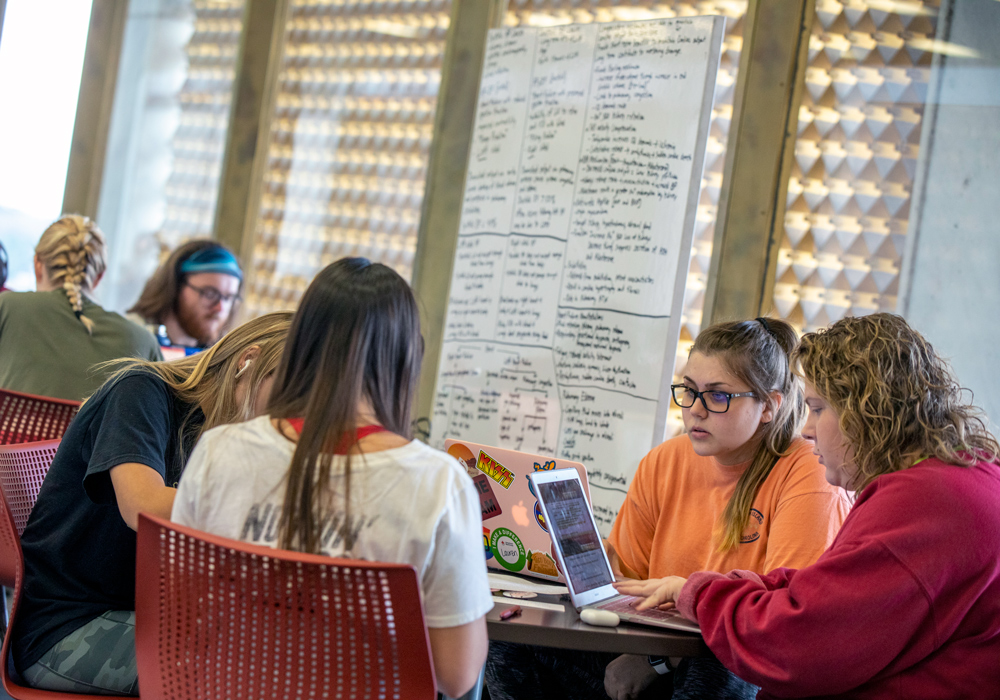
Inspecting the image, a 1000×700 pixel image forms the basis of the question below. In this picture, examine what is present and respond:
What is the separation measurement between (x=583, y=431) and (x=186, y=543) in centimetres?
214

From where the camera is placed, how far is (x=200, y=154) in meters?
4.71

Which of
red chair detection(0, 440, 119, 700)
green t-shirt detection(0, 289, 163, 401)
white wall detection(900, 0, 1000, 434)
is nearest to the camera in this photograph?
red chair detection(0, 440, 119, 700)

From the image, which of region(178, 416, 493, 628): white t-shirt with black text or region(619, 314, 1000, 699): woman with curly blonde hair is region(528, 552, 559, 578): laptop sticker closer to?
region(619, 314, 1000, 699): woman with curly blonde hair

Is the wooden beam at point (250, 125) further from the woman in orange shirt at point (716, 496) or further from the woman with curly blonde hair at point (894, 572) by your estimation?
the woman with curly blonde hair at point (894, 572)

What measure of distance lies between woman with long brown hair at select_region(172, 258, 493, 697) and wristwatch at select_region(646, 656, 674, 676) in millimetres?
805

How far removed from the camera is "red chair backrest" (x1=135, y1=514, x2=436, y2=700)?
1.09 m

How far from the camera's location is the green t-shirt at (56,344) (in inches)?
111

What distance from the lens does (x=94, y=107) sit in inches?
193

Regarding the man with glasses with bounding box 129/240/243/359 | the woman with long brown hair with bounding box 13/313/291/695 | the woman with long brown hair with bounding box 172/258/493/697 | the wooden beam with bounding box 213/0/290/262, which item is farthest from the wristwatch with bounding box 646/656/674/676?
the wooden beam with bounding box 213/0/290/262

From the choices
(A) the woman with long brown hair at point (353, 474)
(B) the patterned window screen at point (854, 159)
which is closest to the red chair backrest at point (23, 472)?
(A) the woman with long brown hair at point (353, 474)

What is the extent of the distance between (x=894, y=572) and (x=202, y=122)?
443 centimetres

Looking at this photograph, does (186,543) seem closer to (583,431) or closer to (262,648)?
(262,648)

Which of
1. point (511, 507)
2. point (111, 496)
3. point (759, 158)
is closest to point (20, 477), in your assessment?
point (111, 496)

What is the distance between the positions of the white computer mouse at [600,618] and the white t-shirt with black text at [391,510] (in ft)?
1.20
